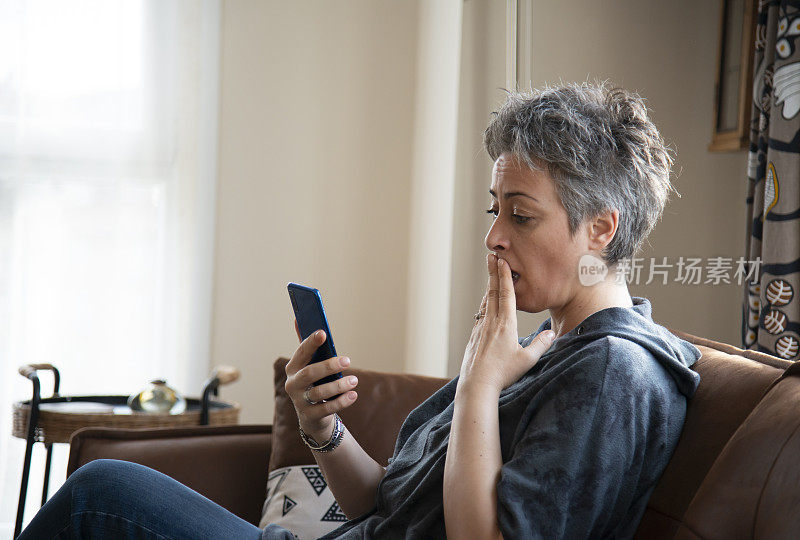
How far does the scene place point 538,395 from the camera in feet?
3.25

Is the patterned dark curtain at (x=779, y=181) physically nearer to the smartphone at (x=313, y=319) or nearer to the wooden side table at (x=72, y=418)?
the smartphone at (x=313, y=319)

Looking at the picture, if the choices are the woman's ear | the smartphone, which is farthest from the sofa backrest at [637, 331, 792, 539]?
the smartphone

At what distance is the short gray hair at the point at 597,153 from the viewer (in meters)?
1.11

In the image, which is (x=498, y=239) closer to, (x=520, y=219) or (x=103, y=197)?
(x=520, y=219)

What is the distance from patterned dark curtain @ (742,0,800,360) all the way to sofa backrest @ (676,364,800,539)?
2.79 ft

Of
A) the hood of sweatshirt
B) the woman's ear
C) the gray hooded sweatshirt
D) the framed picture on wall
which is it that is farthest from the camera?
the framed picture on wall

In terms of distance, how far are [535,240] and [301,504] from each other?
72cm

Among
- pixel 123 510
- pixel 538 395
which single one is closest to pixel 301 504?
pixel 123 510

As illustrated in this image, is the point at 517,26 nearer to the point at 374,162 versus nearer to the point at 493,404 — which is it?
the point at 374,162

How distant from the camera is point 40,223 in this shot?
9.59 feet

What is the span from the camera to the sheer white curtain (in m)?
2.88

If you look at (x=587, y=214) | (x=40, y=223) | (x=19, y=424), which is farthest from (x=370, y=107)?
(x=587, y=214)

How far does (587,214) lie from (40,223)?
8.07ft

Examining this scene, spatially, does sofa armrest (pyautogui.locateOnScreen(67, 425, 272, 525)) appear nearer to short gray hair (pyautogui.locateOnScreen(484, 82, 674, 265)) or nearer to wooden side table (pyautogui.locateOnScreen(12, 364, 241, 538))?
wooden side table (pyautogui.locateOnScreen(12, 364, 241, 538))
